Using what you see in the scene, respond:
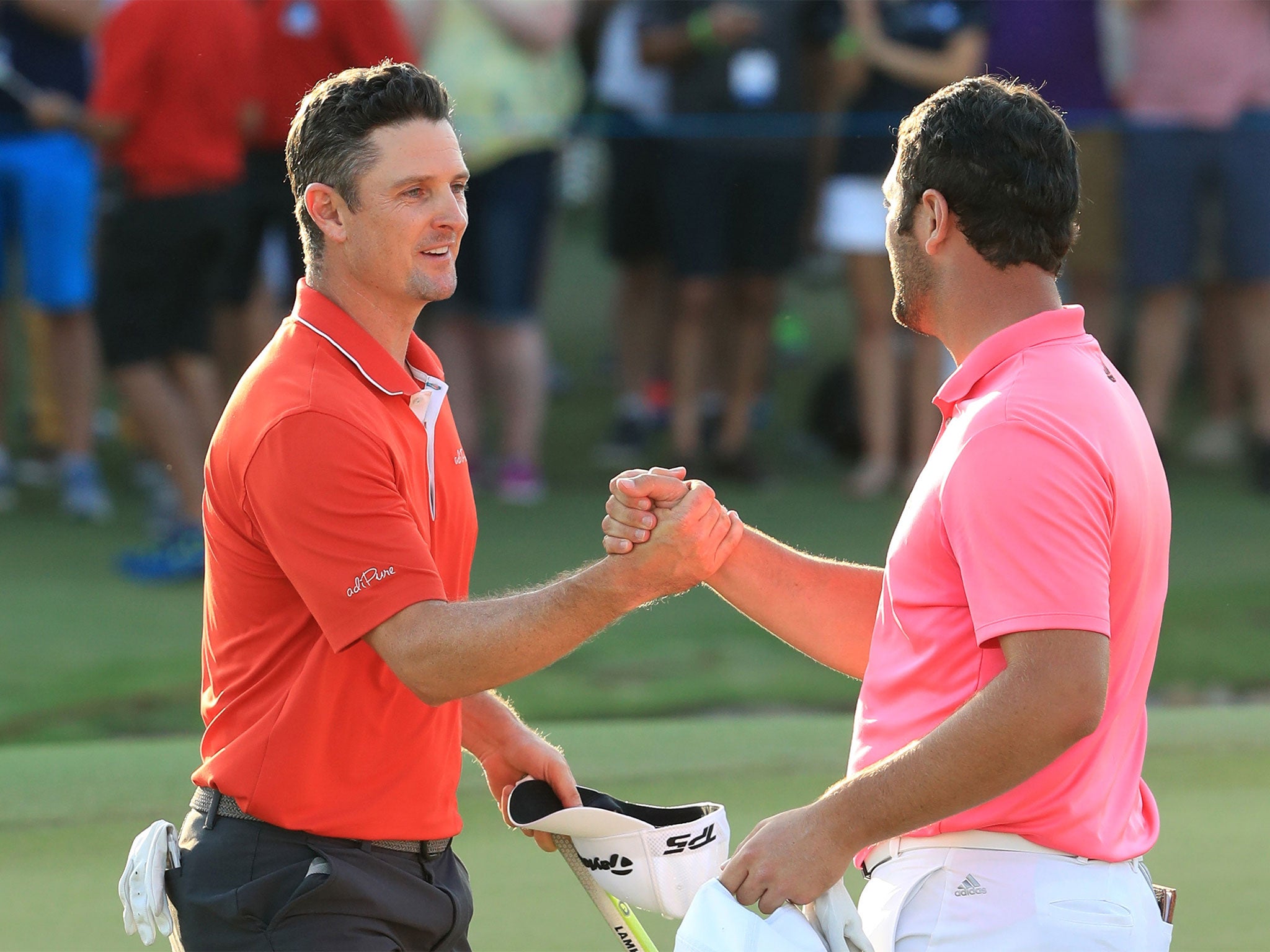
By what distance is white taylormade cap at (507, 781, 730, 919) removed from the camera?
2982 millimetres

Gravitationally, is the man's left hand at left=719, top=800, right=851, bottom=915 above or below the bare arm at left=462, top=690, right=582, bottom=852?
above

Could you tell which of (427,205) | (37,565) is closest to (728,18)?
(37,565)

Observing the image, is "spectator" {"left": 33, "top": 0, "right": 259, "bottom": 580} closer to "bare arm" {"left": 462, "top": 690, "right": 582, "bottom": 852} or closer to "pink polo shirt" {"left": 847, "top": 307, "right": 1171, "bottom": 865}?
"bare arm" {"left": 462, "top": 690, "right": 582, "bottom": 852}

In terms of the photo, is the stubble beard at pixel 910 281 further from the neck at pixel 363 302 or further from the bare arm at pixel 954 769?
the neck at pixel 363 302

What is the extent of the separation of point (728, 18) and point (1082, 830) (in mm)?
5842

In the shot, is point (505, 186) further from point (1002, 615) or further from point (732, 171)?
point (1002, 615)

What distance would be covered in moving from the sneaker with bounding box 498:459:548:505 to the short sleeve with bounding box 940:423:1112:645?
5.37 metres

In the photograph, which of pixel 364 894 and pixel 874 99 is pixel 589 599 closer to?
pixel 364 894

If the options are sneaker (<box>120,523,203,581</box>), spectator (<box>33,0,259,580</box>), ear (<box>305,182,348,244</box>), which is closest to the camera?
ear (<box>305,182,348,244</box>)

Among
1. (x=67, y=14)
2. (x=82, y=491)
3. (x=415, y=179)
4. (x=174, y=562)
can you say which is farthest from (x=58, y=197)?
(x=415, y=179)

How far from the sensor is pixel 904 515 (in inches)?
103

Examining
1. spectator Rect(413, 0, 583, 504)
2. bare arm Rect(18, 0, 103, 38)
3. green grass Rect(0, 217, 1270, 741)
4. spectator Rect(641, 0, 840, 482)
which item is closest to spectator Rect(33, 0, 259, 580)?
bare arm Rect(18, 0, 103, 38)

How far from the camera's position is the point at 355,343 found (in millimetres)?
2787

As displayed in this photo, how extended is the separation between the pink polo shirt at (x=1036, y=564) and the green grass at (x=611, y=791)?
4.98 feet
